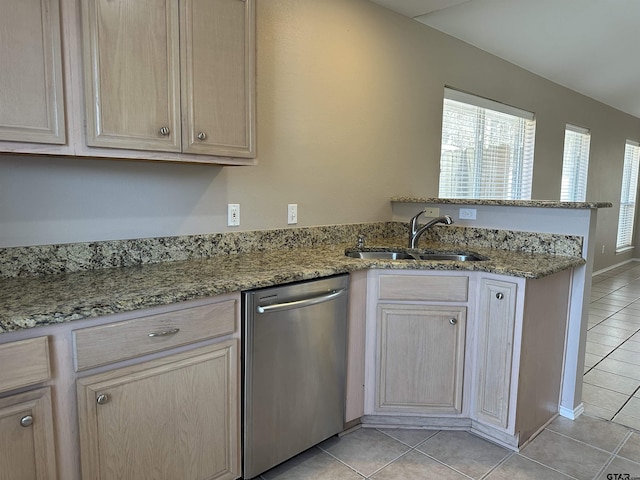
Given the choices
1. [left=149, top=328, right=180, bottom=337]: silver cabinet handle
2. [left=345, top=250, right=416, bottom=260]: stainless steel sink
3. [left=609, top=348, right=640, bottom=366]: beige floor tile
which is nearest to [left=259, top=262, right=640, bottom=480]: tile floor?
[left=609, top=348, right=640, bottom=366]: beige floor tile

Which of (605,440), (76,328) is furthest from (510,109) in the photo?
(76,328)

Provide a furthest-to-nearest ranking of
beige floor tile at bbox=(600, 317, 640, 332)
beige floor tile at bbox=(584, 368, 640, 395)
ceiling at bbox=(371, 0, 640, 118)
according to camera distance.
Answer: beige floor tile at bbox=(600, 317, 640, 332) < ceiling at bbox=(371, 0, 640, 118) < beige floor tile at bbox=(584, 368, 640, 395)

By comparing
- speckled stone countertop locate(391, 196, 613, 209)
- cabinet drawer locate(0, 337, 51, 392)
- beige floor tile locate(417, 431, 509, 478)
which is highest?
speckled stone countertop locate(391, 196, 613, 209)

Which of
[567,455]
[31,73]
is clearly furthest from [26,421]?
[567,455]

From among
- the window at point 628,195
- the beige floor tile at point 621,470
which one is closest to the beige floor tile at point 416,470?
the beige floor tile at point 621,470

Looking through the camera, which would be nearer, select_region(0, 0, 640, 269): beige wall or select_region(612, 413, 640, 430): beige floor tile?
select_region(0, 0, 640, 269): beige wall

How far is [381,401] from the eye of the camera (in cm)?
224

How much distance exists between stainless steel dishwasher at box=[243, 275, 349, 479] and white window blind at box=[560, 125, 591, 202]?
4603mm

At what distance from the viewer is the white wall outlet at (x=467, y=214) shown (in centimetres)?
273

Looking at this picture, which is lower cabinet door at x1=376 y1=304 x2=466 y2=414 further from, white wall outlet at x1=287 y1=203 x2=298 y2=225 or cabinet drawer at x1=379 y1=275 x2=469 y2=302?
white wall outlet at x1=287 y1=203 x2=298 y2=225

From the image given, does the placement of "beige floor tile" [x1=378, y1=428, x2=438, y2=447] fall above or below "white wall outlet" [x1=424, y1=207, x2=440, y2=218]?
below

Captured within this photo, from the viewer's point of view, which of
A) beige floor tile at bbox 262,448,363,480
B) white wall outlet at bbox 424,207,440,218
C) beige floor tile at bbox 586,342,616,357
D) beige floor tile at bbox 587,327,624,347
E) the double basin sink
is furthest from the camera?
A: beige floor tile at bbox 587,327,624,347

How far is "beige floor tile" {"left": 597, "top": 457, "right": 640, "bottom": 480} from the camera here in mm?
1908

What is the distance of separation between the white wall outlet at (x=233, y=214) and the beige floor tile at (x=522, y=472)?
1703mm
